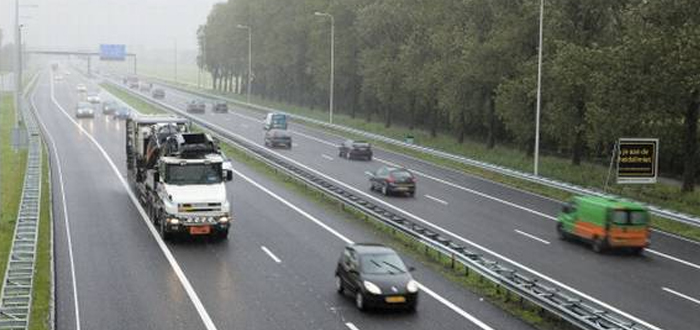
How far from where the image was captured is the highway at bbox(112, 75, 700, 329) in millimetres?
25234

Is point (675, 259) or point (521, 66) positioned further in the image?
point (521, 66)

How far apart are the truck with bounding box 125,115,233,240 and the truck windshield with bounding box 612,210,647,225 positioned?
551 inches

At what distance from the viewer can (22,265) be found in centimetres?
2669

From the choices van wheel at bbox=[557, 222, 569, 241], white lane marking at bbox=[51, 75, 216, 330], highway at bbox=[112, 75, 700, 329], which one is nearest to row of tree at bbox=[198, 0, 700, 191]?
highway at bbox=[112, 75, 700, 329]

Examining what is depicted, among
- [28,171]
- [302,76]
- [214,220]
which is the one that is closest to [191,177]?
[214,220]

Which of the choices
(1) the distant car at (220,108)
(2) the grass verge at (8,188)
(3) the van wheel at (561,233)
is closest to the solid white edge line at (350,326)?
(2) the grass verge at (8,188)

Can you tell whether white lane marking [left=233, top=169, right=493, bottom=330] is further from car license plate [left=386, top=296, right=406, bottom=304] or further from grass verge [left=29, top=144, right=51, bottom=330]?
grass verge [left=29, top=144, right=51, bottom=330]

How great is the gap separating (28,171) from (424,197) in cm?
2169

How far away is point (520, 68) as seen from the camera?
2311 inches

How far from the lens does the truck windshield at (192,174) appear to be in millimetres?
33031

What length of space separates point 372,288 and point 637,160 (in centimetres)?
2300

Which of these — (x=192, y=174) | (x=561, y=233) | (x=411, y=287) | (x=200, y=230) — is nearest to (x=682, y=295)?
(x=411, y=287)

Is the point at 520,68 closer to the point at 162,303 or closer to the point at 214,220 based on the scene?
the point at 214,220

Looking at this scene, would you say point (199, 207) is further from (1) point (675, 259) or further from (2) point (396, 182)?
(1) point (675, 259)
